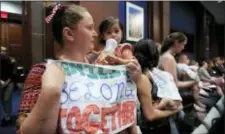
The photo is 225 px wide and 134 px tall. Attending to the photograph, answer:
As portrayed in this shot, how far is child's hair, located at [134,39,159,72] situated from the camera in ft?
5.80

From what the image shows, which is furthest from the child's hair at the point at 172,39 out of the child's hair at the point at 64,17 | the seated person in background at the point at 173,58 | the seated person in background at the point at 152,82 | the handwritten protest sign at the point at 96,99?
the child's hair at the point at 64,17

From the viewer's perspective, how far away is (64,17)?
957 mm

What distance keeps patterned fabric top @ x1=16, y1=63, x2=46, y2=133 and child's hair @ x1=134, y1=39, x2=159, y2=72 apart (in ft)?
2.99

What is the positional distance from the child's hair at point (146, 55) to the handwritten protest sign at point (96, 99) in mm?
691

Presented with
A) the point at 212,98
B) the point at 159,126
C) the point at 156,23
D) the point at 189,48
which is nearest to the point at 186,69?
the point at 212,98

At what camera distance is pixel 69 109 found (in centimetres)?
88

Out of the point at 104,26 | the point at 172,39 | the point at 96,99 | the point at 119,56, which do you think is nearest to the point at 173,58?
the point at 172,39

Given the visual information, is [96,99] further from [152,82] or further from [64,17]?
[152,82]

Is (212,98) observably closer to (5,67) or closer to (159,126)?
(159,126)

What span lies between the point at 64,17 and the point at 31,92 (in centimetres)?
24

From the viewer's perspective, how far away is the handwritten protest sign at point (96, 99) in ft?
2.91

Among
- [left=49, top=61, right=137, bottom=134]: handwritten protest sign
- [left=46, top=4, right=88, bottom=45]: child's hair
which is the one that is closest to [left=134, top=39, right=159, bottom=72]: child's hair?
[left=49, top=61, right=137, bottom=134]: handwritten protest sign

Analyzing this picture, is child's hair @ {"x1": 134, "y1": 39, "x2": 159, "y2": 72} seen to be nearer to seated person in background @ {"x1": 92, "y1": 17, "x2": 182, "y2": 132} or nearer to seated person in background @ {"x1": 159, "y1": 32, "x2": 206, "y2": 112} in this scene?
seated person in background @ {"x1": 92, "y1": 17, "x2": 182, "y2": 132}

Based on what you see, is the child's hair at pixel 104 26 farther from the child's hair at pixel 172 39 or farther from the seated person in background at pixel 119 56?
the child's hair at pixel 172 39
